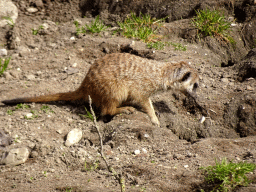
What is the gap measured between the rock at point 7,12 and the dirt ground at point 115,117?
4.0 inches

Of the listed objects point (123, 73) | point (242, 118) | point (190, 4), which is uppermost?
point (190, 4)

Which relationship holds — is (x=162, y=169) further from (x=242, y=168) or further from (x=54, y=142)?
(x=54, y=142)

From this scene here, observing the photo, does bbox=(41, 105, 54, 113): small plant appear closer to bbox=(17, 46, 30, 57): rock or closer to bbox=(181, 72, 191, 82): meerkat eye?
bbox=(17, 46, 30, 57): rock

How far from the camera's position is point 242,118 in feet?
10.8

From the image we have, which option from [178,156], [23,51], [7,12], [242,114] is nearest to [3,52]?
[23,51]

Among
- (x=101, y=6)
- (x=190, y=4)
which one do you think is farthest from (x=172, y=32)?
(x=101, y=6)

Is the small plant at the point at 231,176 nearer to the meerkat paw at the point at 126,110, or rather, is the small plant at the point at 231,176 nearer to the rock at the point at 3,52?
the meerkat paw at the point at 126,110

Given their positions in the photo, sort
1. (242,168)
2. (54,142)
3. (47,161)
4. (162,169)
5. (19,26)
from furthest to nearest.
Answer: (19,26) → (54,142) → (47,161) → (162,169) → (242,168)

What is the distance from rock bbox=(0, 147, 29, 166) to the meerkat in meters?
0.89

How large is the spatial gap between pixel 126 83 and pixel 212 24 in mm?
2142

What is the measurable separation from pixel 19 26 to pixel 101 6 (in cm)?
155

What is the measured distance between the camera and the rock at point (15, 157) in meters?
2.38

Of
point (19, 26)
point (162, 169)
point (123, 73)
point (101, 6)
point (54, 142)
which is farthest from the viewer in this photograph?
point (101, 6)

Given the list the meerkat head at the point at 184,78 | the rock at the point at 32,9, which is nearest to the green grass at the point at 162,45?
the meerkat head at the point at 184,78
